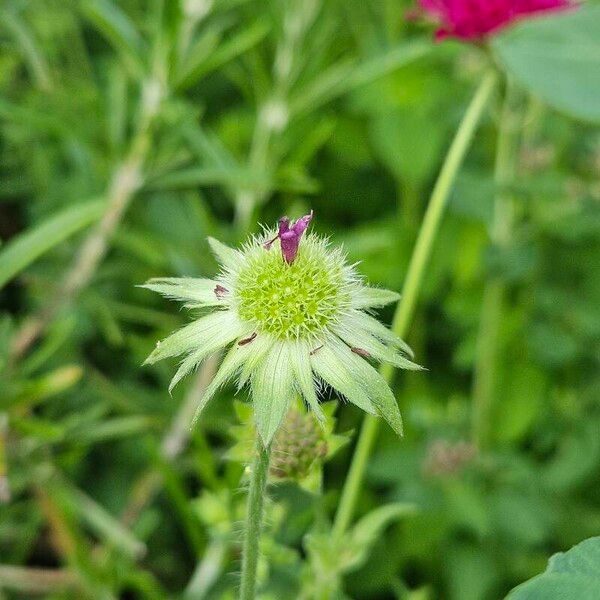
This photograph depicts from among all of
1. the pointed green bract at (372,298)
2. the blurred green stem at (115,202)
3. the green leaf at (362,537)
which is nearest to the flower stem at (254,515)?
the pointed green bract at (372,298)

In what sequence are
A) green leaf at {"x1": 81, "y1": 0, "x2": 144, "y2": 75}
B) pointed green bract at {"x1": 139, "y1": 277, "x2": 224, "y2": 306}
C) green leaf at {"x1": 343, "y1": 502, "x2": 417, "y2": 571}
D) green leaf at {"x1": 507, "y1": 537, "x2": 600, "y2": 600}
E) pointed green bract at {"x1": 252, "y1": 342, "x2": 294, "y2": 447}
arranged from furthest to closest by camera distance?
1. green leaf at {"x1": 81, "y1": 0, "x2": 144, "y2": 75}
2. green leaf at {"x1": 343, "y1": 502, "x2": 417, "y2": 571}
3. pointed green bract at {"x1": 139, "y1": 277, "x2": 224, "y2": 306}
4. pointed green bract at {"x1": 252, "y1": 342, "x2": 294, "y2": 447}
5. green leaf at {"x1": 507, "y1": 537, "x2": 600, "y2": 600}

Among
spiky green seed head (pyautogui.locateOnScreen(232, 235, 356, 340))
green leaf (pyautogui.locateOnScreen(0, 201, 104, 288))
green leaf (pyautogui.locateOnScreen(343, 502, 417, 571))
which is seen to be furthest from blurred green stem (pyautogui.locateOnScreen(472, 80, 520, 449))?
spiky green seed head (pyautogui.locateOnScreen(232, 235, 356, 340))

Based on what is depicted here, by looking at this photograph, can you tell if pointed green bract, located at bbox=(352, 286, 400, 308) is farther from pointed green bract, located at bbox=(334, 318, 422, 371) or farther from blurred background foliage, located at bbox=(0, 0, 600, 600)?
blurred background foliage, located at bbox=(0, 0, 600, 600)

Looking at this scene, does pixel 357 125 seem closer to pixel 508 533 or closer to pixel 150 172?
pixel 150 172

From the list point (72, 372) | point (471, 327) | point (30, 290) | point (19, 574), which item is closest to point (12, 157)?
point (30, 290)

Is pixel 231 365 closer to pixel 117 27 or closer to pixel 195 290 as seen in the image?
pixel 195 290

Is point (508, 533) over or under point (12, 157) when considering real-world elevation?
under
